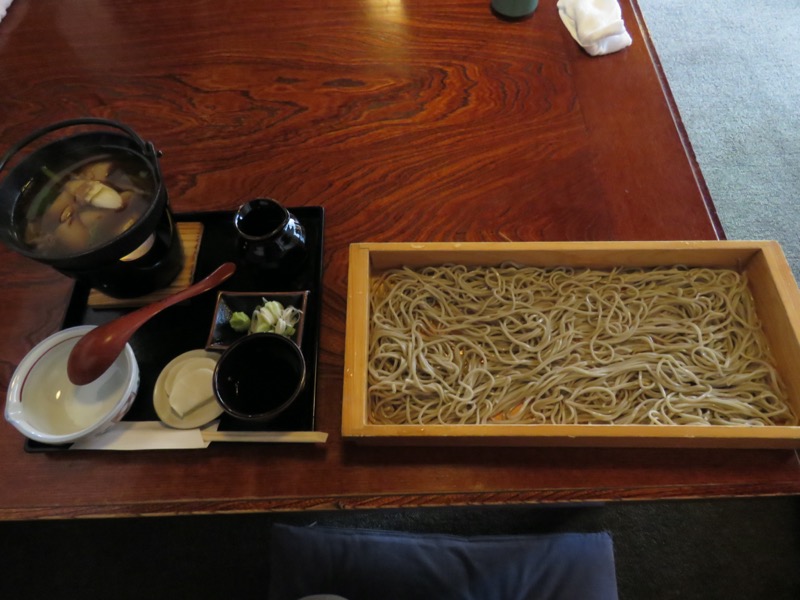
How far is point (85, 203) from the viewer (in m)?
0.87

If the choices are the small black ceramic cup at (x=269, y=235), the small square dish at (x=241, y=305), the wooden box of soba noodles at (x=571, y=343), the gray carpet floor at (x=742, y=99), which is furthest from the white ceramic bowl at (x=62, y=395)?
the gray carpet floor at (x=742, y=99)

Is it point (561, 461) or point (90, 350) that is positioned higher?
point (90, 350)

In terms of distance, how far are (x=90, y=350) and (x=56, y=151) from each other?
34cm

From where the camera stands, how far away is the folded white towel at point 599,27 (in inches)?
46.9

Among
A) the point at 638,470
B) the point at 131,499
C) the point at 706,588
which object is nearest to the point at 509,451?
the point at 638,470

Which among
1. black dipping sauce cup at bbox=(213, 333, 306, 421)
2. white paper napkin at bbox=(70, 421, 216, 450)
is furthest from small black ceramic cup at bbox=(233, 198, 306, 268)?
white paper napkin at bbox=(70, 421, 216, 450)

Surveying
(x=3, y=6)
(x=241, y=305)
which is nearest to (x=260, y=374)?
(x=241, y=305)

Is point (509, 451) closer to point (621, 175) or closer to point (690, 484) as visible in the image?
point (690, 484)

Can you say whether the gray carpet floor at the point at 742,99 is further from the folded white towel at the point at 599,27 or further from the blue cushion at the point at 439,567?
the blue cushion at the point at 439,567

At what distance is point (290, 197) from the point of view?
1074 millimetres

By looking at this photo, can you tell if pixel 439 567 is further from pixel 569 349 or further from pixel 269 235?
pixel 269 235

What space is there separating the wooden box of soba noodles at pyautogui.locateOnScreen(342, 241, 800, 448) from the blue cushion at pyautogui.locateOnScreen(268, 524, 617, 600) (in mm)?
349

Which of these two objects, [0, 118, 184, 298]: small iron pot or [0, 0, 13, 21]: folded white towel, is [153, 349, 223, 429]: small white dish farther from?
[0, 0, 13, 21]: folded white towel

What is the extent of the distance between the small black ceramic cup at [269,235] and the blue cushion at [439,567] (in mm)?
539
